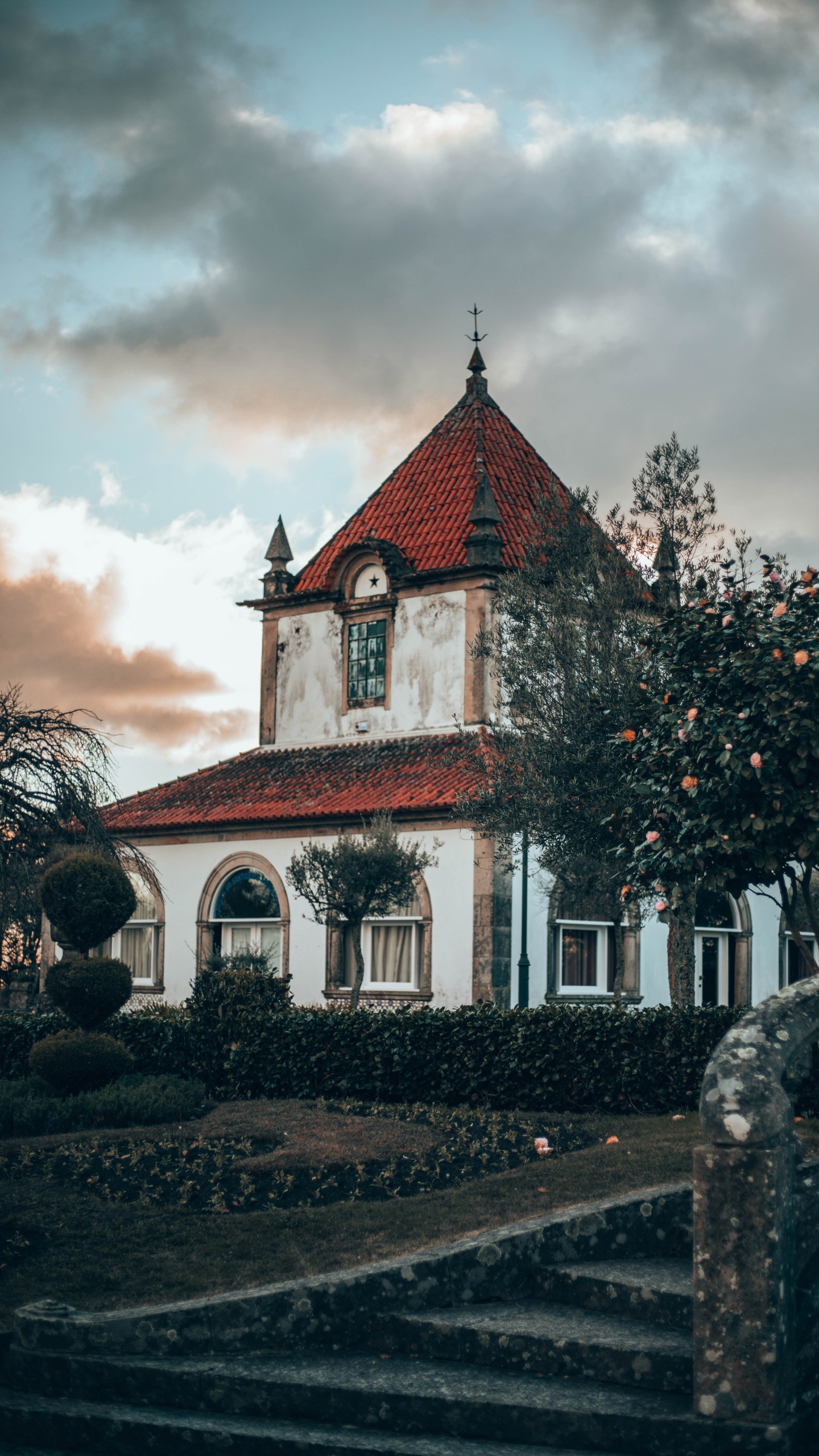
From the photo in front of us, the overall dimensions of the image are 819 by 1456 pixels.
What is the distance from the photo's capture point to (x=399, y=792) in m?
23.0

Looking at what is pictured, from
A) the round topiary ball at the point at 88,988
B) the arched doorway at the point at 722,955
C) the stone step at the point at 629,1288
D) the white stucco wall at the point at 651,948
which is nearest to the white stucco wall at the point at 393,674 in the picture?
the white stucco wall at the point at 651,948

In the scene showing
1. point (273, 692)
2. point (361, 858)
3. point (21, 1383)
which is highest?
Answer: point (273, 692)

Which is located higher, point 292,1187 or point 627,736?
point 627,736

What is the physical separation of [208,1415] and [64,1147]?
545cm

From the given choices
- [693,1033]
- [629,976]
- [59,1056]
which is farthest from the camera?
[629,976]

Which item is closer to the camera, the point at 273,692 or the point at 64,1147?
the point at 64,1147

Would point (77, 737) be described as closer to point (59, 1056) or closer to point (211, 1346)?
point (59, 1056)

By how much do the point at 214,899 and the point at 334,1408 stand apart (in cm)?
2082

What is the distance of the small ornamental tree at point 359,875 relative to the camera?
19984 millimetres

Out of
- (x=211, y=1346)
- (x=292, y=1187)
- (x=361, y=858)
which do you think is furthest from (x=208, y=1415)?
(x=361, y=858)

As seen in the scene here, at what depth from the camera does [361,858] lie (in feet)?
65.5

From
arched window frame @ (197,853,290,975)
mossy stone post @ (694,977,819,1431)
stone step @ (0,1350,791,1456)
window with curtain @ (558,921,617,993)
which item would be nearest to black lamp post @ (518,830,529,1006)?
window with curtain @ (558,921,617,993)

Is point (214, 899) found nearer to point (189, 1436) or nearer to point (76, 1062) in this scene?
point (76, 1062)

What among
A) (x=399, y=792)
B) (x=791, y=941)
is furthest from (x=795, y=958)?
(x=399, y=792)
